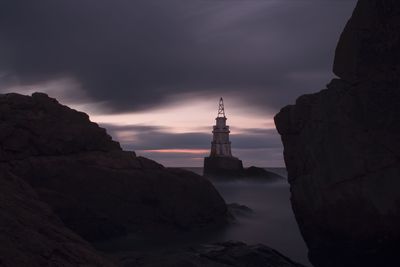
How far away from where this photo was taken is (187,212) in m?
24.0

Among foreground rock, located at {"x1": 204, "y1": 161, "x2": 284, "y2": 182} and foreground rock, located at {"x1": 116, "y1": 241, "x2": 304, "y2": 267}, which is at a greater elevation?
foreground rock, located at {"x1": 204, "y1": 161, "x2": 284, "y2": 182}

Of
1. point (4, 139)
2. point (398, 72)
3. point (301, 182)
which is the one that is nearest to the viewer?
point (398, 72)

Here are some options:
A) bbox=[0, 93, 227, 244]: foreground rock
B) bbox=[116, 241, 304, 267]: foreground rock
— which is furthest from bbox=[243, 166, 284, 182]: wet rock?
bbox=[116, 241, 304, 267]: foreground rock

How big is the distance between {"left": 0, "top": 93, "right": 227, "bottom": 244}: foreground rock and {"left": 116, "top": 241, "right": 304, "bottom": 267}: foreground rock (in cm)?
802

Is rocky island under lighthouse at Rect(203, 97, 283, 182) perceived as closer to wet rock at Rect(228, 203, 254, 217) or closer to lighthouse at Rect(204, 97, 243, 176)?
lighthouse at Rect(204, 97, 243, 176)

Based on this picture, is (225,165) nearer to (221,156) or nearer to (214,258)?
(221,156)

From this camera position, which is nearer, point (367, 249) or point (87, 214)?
point (367, 249)

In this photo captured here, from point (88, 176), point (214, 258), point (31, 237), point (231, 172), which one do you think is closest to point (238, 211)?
point (88, 176)

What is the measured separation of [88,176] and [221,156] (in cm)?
8240

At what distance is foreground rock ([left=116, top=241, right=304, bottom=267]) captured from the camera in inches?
499

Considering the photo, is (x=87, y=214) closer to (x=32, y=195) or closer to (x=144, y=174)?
(x=144, y=174)

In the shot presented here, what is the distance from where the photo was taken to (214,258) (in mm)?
13344

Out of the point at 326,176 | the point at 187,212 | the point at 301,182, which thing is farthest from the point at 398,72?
the point at 187,212

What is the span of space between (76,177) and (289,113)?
1127 cm
